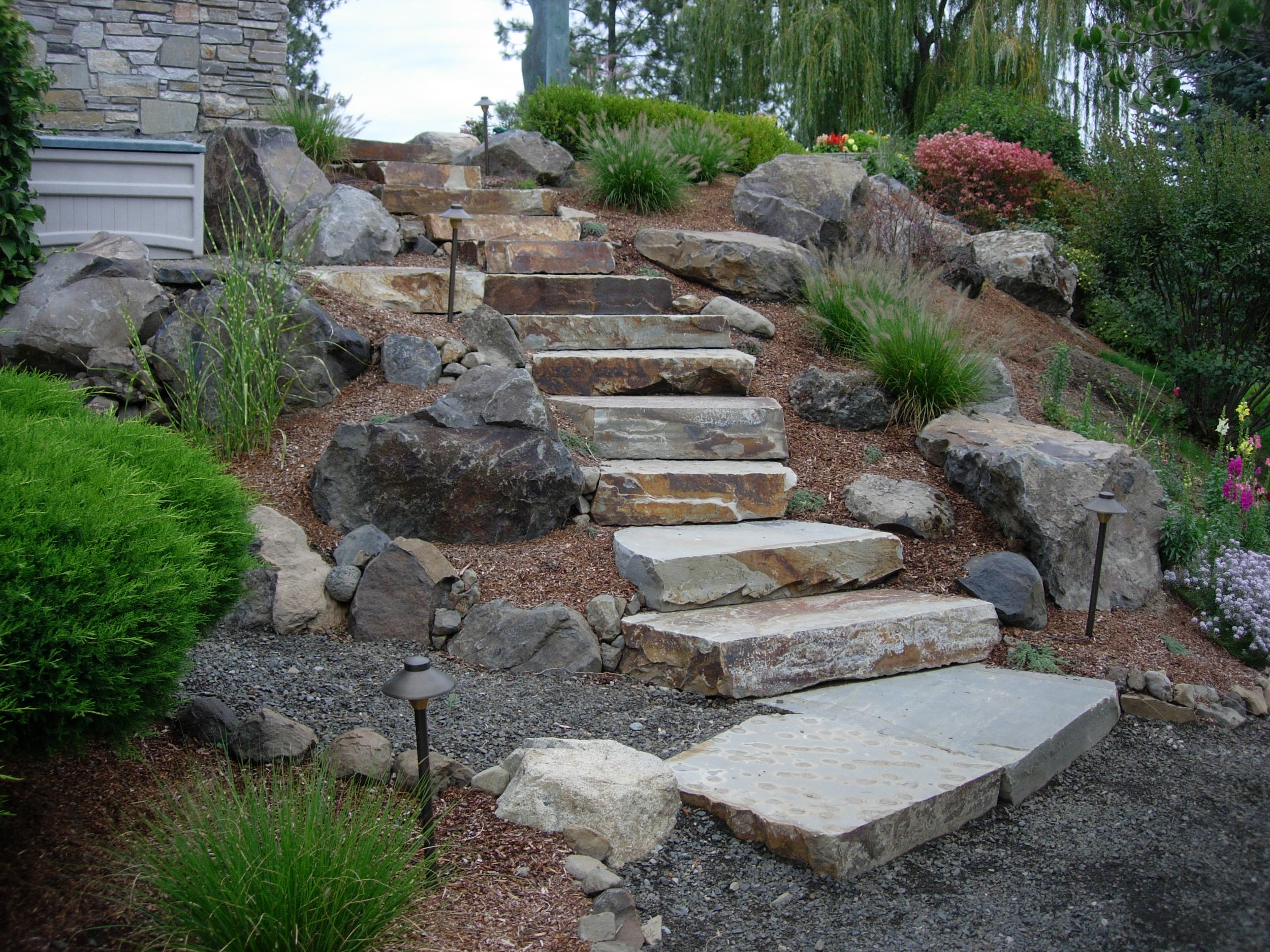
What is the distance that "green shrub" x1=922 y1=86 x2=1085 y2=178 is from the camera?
11.6 m

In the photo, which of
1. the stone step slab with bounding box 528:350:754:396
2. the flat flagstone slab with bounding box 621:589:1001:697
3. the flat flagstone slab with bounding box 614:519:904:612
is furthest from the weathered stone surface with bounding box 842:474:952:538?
the stone step slab with bounding box 528:350:754:396

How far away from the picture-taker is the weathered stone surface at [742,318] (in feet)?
21.5

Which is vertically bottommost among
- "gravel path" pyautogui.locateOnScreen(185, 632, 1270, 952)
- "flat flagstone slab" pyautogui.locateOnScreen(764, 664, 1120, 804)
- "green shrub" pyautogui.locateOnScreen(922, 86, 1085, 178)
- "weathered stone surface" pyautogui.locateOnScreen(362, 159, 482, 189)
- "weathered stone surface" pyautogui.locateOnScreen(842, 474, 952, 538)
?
"gravel path" pyautogui.locateOnScreen(185, 632, 1270, 952)

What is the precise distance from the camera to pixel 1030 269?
27.8ft

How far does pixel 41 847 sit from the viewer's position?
227 cm

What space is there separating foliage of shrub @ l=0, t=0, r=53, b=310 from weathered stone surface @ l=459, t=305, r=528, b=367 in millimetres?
2222

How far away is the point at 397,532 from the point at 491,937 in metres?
2.39

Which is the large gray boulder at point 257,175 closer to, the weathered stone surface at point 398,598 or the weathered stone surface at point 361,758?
the weathered stone surface at point 398,598

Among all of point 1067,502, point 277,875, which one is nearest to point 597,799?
point 277,875

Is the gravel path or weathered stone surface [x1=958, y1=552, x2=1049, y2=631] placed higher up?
weathered stone surface [x1=958, y1=552, x2=1049, y2=631]

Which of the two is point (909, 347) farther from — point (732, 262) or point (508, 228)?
point (508, 228)

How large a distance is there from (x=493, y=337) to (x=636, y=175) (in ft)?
10.1

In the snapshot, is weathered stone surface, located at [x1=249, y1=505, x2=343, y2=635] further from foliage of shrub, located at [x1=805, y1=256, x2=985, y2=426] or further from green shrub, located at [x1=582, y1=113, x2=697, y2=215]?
green shrub, located at [x1=582, y1=113, x2=697, y2=215]

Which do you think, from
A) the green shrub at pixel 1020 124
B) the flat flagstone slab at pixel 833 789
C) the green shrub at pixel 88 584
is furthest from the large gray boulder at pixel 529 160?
the green shrub at pixel 88 584
